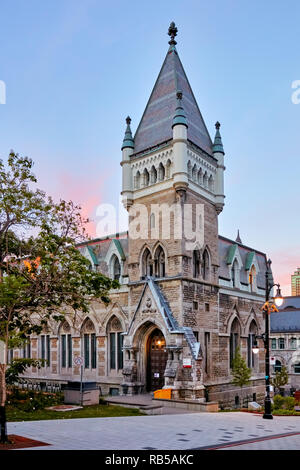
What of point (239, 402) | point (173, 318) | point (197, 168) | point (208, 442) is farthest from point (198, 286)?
point (208, 442)

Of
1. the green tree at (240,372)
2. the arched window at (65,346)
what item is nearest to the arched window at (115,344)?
the arched window at (65,346)

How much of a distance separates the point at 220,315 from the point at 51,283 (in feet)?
59.9

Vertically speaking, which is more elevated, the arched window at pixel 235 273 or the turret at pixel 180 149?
the turret at pixel 180 149

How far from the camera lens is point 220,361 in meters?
33.0

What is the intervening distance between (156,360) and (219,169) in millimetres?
14490

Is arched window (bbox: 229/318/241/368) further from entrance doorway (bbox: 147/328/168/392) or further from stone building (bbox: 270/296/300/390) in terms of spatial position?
stone building (bbox: 270/296/300/390)

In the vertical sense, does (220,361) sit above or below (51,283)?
below

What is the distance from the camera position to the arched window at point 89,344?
36.0 m

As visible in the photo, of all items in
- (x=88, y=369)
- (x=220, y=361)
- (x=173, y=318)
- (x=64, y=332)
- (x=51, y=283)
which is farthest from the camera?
(x=64, y=332)

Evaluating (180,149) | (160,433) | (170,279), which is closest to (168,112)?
(180,149)

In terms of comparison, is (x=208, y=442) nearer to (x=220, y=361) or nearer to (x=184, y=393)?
A: (x=184, y=393)

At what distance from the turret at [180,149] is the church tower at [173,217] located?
64 mm

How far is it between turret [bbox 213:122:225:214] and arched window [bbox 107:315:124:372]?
36.6 feet

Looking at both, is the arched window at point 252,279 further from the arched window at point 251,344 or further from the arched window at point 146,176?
the arched window at point 146,176
